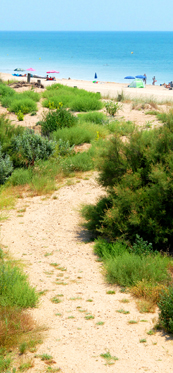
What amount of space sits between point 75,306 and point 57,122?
28.6 feet

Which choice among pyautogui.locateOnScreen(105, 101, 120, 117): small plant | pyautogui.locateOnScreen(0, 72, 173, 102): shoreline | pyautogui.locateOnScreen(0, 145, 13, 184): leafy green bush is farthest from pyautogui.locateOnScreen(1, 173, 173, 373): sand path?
pyautogui.locateOnScreen(0, 72, 173, 102): shoreline

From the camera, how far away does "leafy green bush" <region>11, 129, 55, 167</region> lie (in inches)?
367

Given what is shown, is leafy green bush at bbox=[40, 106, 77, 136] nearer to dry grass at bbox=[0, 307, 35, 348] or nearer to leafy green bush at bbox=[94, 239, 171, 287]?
leafy green bush at bbox=[94, 239, 171, 287]

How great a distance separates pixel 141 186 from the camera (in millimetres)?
5707

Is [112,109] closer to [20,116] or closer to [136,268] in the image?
[20,116]

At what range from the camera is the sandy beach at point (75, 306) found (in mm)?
3219

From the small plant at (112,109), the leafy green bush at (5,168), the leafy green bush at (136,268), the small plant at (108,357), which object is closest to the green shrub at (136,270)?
the leafy green bush at (136,268)

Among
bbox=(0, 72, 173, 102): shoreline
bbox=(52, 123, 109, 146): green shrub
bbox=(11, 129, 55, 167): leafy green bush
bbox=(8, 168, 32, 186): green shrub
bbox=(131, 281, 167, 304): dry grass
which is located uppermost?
bbox=(0, 72, 173, 102): shoreline

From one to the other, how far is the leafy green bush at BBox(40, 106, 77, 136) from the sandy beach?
5198mm

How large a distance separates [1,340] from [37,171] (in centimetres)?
586

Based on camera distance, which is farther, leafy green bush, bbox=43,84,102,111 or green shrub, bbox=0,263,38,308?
leafy green bush, bbox=43,84,102,111

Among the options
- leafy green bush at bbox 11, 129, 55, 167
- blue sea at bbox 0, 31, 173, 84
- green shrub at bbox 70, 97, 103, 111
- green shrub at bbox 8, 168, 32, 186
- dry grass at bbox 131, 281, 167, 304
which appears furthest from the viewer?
blue sea at bbox 0, 31, 173, 84

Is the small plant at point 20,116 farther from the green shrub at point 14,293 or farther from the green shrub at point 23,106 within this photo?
the green shrub at point 14,293

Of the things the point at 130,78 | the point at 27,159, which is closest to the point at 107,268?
the point at 27,159
